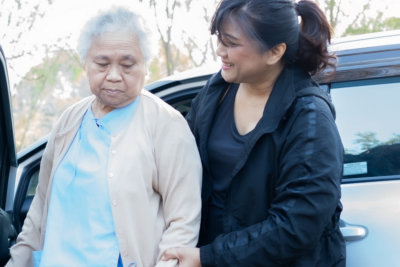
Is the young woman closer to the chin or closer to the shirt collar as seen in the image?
the chin

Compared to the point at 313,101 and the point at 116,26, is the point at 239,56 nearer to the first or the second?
the point at 313,101

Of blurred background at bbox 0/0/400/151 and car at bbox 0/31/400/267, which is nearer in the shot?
car at bbox 0/31/400/267

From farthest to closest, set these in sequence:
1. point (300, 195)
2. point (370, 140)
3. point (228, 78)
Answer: point (370, 140) → point (228, 78) → point (300, 195)

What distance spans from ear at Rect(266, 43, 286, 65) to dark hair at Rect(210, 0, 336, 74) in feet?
0.06

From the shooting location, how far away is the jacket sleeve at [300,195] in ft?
7.14

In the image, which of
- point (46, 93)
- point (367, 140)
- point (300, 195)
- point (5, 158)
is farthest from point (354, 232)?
point (46, 93)

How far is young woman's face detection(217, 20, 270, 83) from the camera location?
2.33m

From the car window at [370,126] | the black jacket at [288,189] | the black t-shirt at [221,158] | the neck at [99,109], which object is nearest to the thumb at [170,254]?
the black jacket at [288,189]

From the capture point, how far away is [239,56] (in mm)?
2348

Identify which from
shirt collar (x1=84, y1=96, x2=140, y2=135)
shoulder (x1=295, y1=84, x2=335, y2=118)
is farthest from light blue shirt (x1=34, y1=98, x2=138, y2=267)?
shoulder (x1=295, y1=84, x2=335, y2=118)

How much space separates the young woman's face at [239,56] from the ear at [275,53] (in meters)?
0.01

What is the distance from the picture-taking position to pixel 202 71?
10.5 feet

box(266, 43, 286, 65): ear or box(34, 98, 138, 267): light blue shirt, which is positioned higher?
box(266, 43, 286, 65): ear

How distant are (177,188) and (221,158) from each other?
8.5 inches
